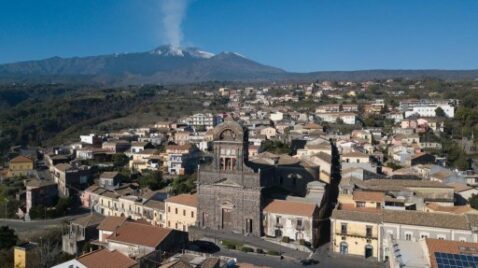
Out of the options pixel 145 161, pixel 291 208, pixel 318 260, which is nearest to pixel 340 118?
pixel 145 161

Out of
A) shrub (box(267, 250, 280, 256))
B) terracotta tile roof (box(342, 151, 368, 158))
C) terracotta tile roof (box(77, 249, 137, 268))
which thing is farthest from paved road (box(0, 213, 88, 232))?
terracotta tile roof (box(342, 151, 368, 158))

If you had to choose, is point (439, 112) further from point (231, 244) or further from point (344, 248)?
point (231, 244)

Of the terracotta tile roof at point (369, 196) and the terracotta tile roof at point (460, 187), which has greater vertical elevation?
the terracotta tile roof at point (369, 196)

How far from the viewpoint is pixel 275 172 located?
1842 inches

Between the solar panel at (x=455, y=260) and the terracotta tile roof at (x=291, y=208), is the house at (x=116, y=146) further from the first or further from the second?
the solar panel at (x=455, y=260)

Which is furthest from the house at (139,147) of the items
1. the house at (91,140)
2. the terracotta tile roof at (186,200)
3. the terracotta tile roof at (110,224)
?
the terracotta tile roof at (110,224)

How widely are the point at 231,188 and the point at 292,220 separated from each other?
19.6 ft

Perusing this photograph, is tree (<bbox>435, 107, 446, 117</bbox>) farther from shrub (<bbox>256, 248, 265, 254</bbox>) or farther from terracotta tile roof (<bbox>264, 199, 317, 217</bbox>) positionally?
shrub (<bbox>256, 248, 265, 254</bbox>)

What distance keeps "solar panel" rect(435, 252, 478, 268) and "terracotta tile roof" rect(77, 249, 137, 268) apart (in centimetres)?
1587

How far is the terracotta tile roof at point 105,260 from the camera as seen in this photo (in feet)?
86.9

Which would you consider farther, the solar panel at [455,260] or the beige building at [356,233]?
the beige building at [356,233]

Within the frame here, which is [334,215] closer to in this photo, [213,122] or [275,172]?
[275,172]

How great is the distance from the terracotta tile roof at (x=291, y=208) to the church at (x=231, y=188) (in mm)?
835

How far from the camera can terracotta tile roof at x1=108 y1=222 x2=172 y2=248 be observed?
31547mm
